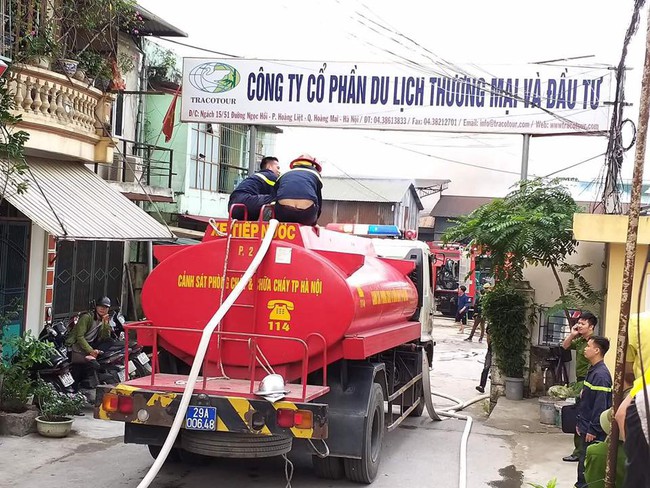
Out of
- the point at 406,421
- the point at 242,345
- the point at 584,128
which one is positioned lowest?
the point at 406,421

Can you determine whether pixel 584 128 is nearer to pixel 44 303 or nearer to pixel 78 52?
pixel 78 52

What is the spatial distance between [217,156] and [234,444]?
1672cm

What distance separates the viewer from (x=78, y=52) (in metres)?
11.6

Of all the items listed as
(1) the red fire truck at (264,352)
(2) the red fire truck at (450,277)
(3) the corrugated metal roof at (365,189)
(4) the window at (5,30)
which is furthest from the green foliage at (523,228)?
(3) the corrugated metal roof at (365,189)

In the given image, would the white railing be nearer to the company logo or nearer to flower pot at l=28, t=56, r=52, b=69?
flower pot at l=28, t=56, r=52, b=69

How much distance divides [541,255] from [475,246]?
3.16ft

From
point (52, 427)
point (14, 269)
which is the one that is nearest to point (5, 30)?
point (14, 269)

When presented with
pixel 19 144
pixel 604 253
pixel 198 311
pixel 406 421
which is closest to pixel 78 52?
pixel 19 144

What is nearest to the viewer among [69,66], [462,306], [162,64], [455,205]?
[69,66]

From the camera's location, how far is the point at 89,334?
399 inches

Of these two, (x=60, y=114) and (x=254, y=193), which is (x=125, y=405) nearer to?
(x=254, y=193)

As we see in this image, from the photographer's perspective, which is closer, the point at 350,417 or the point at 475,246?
the point at 350,417

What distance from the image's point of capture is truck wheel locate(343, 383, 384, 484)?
22.9ft

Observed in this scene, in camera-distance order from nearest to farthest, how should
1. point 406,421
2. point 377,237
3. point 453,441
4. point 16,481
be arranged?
point 16,481 < point 453,441 < point 406,421 < point 377,237
